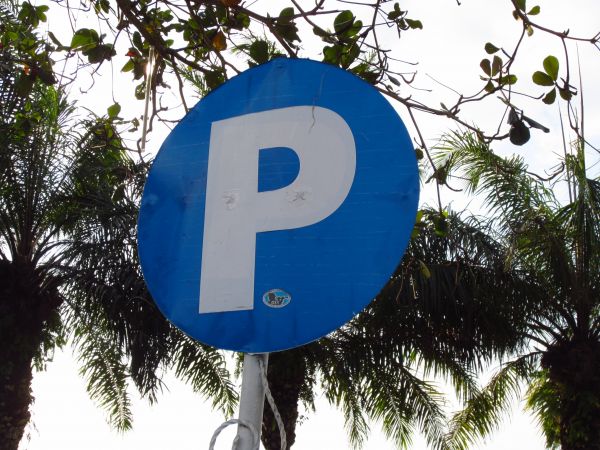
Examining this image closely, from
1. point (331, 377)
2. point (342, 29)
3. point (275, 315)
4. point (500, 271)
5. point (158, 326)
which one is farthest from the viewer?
point (331, 377)

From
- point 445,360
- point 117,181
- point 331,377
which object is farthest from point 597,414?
point 117,181

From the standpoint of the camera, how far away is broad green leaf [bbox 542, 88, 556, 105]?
2.04 meters

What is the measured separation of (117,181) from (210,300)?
1.76 m

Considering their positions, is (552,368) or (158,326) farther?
(552,368)

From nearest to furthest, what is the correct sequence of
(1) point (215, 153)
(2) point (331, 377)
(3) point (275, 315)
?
(3) point (275, 315) → (1) point (215, 153) → (2) point (331, 377)

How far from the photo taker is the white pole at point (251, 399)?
125 cm

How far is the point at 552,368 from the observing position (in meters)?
8.61

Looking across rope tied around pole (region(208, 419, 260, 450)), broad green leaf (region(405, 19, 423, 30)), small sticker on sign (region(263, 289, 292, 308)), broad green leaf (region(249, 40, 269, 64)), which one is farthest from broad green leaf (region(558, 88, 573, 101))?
rope tied around pole (region(208, 419, 260, 450))

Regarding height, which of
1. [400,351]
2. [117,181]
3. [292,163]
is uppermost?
Result: [400,351]

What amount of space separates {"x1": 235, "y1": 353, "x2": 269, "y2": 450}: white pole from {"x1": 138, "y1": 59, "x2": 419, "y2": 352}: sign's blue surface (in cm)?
2

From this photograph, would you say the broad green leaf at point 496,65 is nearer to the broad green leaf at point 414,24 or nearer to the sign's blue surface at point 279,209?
the broad green leaf at point 414,24

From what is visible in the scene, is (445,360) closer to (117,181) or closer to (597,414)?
(597,414)

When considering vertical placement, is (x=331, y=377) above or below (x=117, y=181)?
above

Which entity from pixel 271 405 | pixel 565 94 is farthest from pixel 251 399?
pixel 565 94
